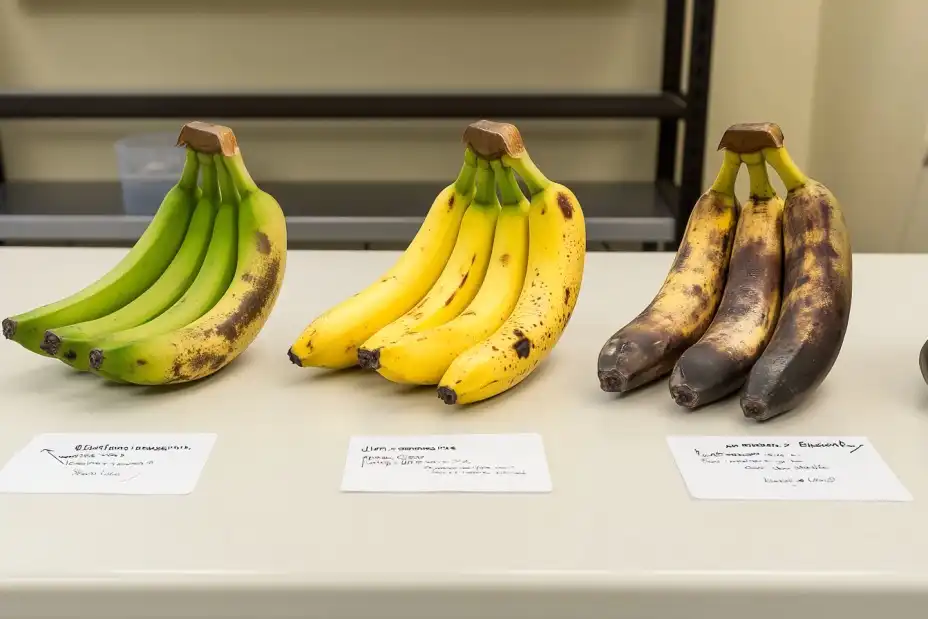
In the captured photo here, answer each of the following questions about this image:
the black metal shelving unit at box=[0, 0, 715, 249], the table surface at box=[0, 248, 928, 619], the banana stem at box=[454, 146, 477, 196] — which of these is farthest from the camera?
the black metal shelving unit at box=[0, 0, 715, 249]

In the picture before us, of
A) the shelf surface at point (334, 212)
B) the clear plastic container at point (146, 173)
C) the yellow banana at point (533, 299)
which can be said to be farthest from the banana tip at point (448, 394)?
the clear plastic container at point (146, 173)

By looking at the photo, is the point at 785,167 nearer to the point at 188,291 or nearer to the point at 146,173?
the point at 188,291

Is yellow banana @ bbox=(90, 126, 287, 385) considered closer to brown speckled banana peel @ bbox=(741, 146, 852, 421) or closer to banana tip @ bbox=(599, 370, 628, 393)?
banana tip @ bbox=(599, 370, 628, 393)

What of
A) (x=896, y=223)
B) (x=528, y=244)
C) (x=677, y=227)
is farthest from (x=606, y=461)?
(x=896, y=223)

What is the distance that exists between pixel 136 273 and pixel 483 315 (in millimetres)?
363

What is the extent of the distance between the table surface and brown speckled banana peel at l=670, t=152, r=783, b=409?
0.04m

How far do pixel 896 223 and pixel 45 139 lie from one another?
6.62ft

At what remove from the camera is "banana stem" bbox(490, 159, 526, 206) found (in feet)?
2.62

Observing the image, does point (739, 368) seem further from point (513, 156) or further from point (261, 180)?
point (261, 180)

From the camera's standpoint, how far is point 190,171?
2.75 ft

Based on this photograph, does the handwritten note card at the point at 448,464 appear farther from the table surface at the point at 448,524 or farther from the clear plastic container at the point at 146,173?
the clear plastic container at the point at 146,173

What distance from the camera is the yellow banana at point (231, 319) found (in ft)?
2.34

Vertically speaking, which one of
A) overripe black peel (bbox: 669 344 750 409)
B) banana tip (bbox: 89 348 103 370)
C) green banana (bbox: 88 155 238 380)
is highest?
green banana (bbox: 88 155 238 380)

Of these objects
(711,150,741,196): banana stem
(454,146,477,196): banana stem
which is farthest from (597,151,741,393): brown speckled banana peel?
(454,146,477,196): banana stem
